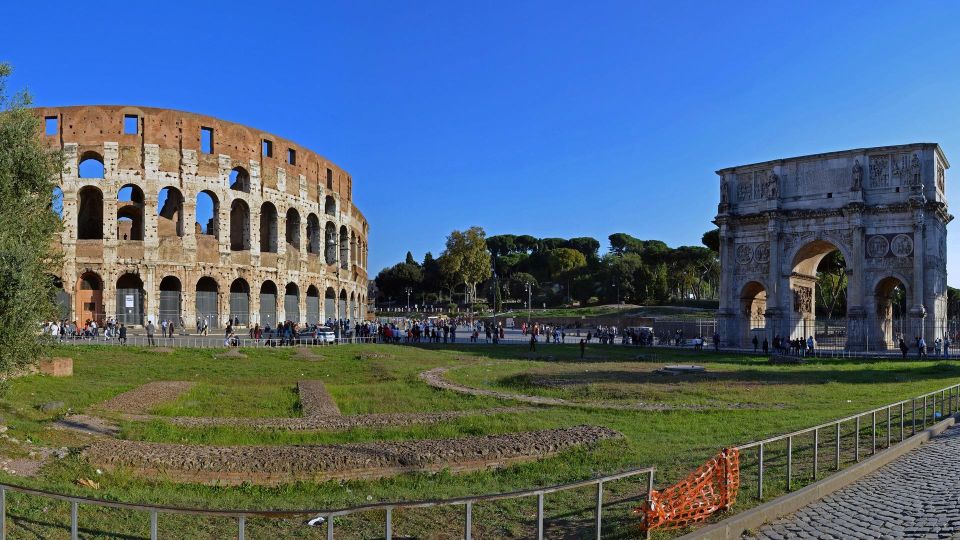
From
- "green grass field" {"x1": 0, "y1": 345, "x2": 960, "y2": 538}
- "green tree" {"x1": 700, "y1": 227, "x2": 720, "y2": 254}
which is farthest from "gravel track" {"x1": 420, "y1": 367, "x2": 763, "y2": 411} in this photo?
"green tree" {"x1": 700, "y1": 227, "x2": 720, "y2": 254}

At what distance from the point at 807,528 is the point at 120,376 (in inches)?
732

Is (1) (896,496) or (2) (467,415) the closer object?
(1) (896,496)

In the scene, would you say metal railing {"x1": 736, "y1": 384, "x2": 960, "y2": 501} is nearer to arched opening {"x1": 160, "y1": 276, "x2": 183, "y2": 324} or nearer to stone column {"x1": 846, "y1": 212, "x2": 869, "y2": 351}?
stone column {"x1": 846, "y1": 212, "x2": 869, "y2": 351}

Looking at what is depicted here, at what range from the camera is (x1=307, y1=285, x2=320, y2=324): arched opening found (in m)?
47.4

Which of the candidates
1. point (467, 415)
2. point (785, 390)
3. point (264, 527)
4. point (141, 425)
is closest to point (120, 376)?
point (141, 425)

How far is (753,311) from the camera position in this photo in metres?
42.0

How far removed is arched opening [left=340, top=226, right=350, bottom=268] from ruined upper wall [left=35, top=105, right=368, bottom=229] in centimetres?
819

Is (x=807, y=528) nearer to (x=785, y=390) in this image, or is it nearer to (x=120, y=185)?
(x=785, y=390)

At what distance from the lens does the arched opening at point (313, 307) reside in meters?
47.4

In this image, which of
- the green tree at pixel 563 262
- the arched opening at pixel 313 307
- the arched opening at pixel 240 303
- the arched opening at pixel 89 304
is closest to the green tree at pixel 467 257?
the green tree at pixel 563 262

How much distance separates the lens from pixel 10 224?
1042 cm

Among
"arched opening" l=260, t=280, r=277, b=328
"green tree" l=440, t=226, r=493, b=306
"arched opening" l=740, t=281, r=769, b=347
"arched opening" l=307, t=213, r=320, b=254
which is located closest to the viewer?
"arched opening" l=740, t=281, r=769, b=347

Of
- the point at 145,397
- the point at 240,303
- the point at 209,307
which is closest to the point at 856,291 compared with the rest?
the point at 145,397

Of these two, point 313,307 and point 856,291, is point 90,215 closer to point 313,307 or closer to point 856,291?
point 313,307
